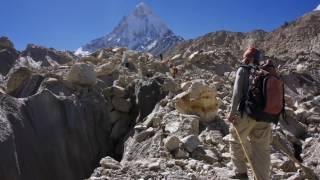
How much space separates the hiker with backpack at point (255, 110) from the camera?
667 centimetres

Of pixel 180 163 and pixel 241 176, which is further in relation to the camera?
pixel 180 163

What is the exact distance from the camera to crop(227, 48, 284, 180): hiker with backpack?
667 centimetres

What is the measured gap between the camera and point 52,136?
15.3m

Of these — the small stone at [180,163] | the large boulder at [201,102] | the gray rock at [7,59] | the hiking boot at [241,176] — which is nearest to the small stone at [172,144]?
the small stone at [180,163]

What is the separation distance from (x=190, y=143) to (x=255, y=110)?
10.5 feet

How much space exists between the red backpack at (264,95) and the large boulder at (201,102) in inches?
214

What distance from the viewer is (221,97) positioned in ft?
50.4

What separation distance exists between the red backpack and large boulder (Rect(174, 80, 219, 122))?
544cm

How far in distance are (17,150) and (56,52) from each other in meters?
43.1

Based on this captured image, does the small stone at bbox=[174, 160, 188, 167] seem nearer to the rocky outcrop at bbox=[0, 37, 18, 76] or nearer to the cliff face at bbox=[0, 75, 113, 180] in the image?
the cliff face at bbox=[0, 75, 113, 180]

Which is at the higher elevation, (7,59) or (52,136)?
(7,59)

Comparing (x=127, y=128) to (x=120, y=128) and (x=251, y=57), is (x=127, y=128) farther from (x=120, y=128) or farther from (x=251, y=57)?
(x=251, y=57)

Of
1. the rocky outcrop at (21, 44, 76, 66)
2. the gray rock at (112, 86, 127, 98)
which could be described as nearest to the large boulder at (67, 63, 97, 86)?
the gray rock at (112, 86, 127, 98)

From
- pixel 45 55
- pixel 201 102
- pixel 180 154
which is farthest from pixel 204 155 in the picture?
pixel 45 55
